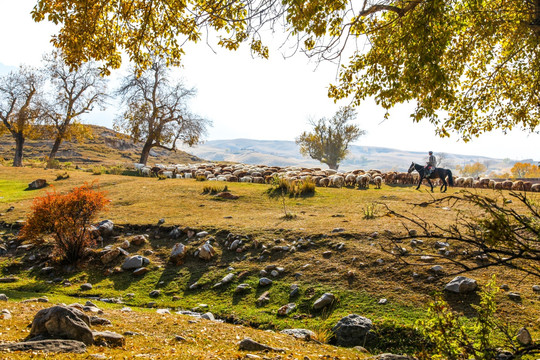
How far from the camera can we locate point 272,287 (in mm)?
6617

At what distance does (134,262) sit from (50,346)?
5342 millimetres

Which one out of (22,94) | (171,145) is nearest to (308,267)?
(171,145)

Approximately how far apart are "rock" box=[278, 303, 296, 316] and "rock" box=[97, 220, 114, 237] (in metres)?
6.44

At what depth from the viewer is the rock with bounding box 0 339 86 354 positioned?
284 cm

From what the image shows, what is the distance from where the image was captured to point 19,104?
37562mm

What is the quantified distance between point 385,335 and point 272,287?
2474mm

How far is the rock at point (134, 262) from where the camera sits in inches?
315

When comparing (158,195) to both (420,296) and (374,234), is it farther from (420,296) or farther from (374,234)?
(420,296)

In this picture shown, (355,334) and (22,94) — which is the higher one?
(22,94)

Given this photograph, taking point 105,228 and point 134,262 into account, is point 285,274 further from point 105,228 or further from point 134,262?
point 105,228

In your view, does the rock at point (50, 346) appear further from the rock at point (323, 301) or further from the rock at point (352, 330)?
the rock at point (323, 301)

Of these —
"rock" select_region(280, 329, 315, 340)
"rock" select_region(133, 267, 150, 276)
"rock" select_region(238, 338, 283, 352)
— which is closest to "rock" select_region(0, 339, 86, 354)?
"rock" select_region(238, 338, 283, 352)

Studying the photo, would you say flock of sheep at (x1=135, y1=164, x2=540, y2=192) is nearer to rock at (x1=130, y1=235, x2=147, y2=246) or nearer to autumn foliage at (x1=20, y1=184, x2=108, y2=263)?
rock at (x1=130, y1=235, x2=147, y2=246)

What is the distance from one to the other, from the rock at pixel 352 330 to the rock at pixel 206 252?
403 cm
